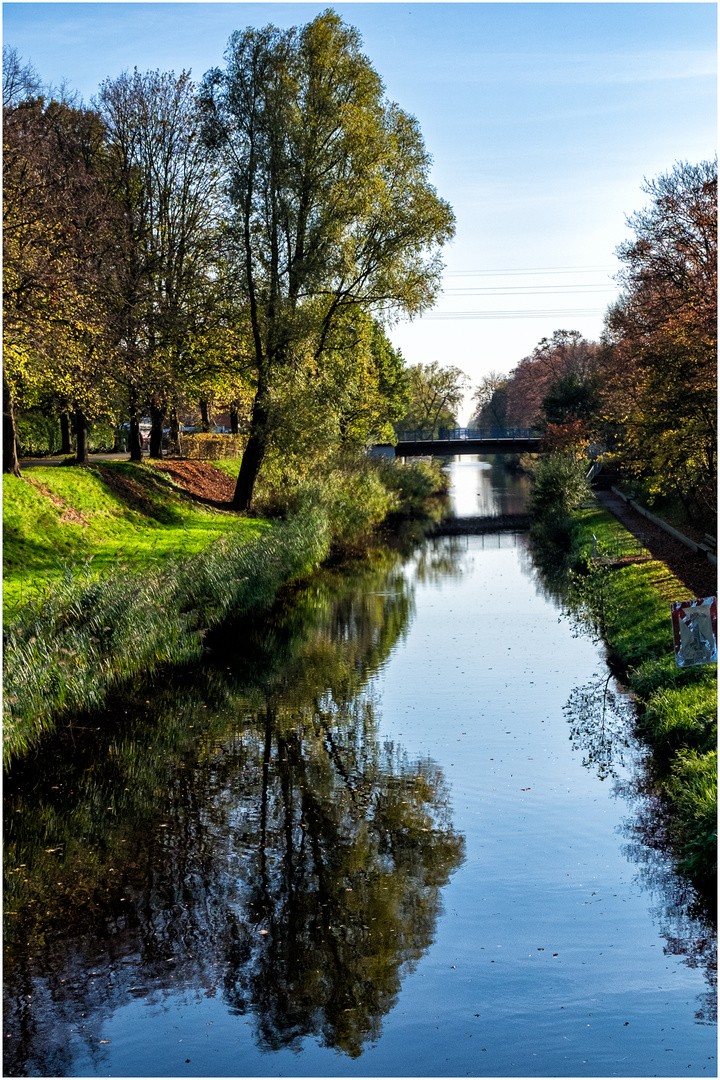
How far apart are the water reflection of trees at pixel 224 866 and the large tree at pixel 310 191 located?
17826 mm

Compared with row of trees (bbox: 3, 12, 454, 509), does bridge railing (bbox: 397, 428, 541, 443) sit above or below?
below

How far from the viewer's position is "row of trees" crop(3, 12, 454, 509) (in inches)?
1192

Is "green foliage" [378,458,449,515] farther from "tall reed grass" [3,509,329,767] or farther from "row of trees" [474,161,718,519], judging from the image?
"tall reed grass" [3,509,329,767]

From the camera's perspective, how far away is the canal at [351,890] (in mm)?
7410

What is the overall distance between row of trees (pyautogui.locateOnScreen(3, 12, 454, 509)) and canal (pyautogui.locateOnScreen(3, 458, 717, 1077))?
14835 mm

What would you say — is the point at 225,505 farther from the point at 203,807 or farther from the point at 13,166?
the point at 203,807

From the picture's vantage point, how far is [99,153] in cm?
3309

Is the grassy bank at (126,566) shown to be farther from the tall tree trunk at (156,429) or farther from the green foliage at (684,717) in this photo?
the green foliage at (684,717)

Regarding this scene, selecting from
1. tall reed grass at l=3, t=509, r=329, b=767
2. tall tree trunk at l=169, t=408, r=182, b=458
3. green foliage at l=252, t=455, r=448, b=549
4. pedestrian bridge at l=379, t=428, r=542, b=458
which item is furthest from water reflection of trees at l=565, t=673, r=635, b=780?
pedestrian bridge at l=379, t=428, r=542, b=458

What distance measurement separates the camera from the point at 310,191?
31.4 metres

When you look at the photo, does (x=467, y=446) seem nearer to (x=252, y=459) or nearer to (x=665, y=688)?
(x=252, y=459)

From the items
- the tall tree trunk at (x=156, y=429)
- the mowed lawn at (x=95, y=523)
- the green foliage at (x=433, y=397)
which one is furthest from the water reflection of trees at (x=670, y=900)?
the green foliage at (x=433, y=397)

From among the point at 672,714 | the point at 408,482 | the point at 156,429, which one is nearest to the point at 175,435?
the point at 156,429

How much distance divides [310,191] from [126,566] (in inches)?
664
